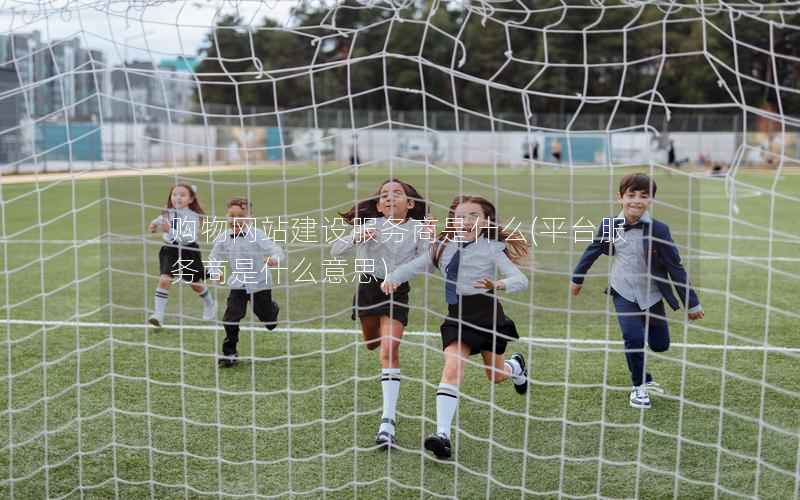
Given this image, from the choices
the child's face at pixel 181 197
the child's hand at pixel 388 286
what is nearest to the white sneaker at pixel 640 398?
the child's hand at pixel 388 286

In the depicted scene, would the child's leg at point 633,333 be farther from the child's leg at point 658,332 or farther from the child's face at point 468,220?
the child's face at point 468,220

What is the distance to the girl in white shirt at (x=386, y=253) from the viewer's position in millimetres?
4043

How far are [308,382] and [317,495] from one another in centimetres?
167

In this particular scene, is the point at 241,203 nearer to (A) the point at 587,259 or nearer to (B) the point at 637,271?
(A) the point at 587,259

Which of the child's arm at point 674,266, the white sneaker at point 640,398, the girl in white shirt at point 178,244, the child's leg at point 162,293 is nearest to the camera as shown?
the child's arm at point 674,266

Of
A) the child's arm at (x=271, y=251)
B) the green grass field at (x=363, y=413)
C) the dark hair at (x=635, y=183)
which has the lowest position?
the green grass field at (x=363, y=413)

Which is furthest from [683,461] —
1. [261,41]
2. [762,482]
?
[261,41]

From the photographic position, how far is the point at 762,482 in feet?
11.5

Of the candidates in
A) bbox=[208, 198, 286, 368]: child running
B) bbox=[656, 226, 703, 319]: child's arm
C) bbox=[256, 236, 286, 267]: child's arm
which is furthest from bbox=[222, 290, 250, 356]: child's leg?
bbox=[656, 226, 703, 319]: child's arm

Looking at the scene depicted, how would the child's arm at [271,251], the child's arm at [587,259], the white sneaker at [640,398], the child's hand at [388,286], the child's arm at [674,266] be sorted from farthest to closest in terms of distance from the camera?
the child's arm at [271,251]
the child's arm at [587,259]
the white sneaker at [640,398]
the child's arm at [674,266]
the child's hand at [388,286]

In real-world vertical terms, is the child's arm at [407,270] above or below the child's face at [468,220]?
below

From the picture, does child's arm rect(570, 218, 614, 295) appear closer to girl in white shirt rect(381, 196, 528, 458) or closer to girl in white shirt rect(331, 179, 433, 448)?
girl in white shirt rect(381, 196, 528, 458)

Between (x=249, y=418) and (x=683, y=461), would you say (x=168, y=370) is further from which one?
(x=683, y=461)

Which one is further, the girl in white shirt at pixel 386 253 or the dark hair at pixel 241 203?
the dark hair at pixel 241 203
